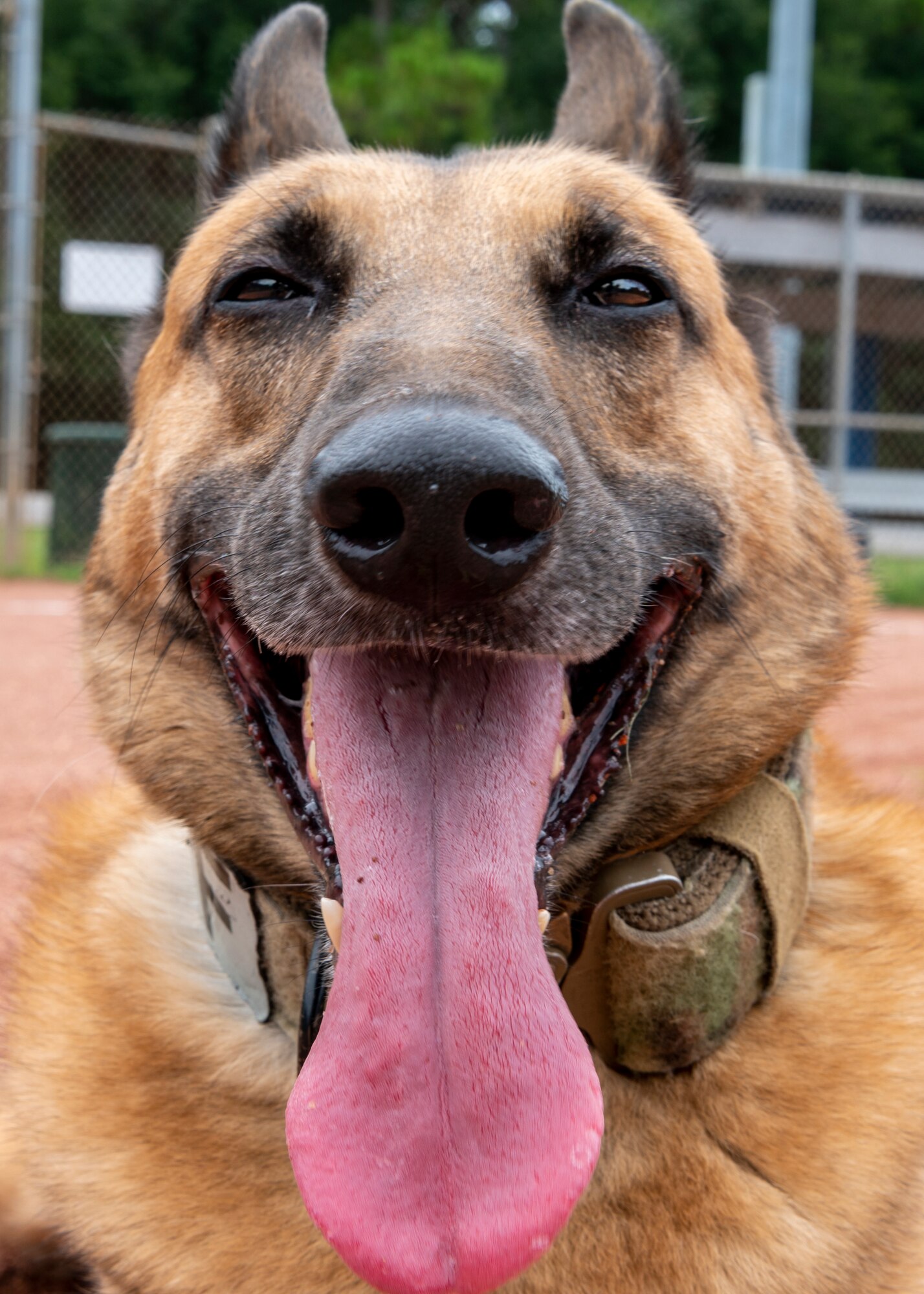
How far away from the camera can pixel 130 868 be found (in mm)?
2635

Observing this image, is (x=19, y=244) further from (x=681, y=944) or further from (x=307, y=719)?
(x=681, y=944)

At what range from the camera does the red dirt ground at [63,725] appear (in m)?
3.34

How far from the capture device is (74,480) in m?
10.9

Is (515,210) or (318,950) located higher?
(515,210)

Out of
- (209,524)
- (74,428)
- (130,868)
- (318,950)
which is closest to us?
(318,950)

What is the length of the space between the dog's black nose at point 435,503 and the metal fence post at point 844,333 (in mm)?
8879

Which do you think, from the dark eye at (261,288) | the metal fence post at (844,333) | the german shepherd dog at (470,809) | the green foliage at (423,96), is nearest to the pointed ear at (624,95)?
the german shepherd dog at (470,809)

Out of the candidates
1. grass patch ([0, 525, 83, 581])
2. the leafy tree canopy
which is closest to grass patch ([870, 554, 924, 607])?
grass patch ([0, 525, 83, 581])

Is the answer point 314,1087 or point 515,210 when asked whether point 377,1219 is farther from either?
point 515,210

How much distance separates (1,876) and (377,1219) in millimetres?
2499

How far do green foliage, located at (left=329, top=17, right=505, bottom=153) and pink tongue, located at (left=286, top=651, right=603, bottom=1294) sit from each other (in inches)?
918

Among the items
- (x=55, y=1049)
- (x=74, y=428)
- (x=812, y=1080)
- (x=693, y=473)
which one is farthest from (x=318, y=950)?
(x=74, y=428)

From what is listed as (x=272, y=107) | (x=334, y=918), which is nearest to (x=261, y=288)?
(x=272, y=107)

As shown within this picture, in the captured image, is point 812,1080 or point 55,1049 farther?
point 55,1049
